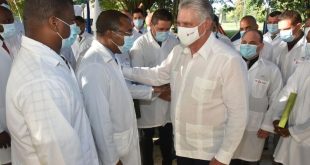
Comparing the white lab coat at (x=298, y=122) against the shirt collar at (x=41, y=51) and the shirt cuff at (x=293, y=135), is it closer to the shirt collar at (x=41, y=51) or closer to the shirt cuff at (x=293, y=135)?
the shirt cuff at (x=293, y=135)

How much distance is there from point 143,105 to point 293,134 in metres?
1.98

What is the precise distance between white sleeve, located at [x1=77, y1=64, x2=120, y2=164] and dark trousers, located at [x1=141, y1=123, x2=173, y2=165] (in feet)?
6.13

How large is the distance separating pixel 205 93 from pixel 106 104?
2.44 feet

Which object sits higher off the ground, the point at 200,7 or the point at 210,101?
the point at 200,7

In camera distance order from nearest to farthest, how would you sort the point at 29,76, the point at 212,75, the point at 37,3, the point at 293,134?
the point at 29,76
the point at 37,3
the point at 212,75
the point at 293,134

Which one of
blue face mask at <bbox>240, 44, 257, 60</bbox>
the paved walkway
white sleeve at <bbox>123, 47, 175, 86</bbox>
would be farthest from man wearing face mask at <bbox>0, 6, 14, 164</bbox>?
blue face mask at <bbox>240, 44, 257, 60</bbox>

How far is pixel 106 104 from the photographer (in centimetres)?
246

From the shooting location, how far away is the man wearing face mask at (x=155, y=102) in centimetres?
439

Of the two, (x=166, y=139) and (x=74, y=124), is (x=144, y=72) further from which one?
Answer: (x=74, y=124)

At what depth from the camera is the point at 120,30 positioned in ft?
8.90

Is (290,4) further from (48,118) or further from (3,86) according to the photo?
(48,118)

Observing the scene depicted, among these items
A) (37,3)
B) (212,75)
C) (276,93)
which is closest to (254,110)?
Answer: (276,93)

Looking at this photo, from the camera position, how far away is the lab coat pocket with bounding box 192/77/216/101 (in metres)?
2.46

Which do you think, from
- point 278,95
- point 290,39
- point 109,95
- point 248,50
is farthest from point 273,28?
point 109,95
